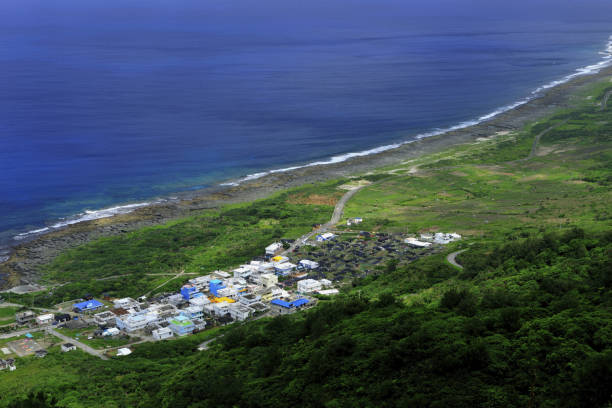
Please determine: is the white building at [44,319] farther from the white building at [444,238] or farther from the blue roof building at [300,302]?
the white building at [444,238]

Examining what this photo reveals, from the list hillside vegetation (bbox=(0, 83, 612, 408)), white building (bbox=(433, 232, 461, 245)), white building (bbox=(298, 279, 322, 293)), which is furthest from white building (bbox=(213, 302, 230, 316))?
white building (bbox=(433, 232, 461, 245))

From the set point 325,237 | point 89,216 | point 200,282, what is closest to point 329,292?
point 200,282

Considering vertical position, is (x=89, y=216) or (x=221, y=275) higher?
(x=89, y=216)

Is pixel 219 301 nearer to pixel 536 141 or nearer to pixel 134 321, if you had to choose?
pixel 134 321

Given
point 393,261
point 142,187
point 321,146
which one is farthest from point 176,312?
point 321,146

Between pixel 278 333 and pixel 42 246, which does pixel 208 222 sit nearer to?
pixel 42 246

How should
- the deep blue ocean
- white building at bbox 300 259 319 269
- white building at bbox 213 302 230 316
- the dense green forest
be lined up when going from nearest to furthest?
1. the dense green forest
2. white building at bbox 213 302 230 316
3. white building at bbox 300 259 319 269
4. the deep blue ocean

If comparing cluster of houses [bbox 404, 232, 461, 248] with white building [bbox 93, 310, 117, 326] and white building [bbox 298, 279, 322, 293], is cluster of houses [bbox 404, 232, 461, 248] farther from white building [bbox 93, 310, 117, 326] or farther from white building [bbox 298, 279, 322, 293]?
white building [bbox 93, 310, 117, 326]
